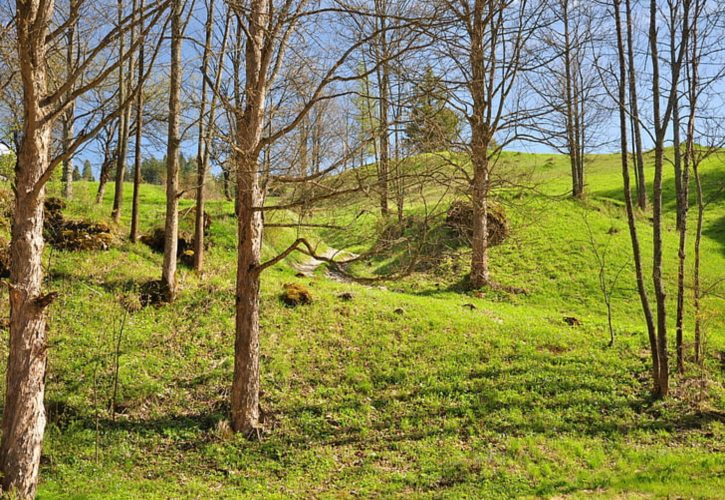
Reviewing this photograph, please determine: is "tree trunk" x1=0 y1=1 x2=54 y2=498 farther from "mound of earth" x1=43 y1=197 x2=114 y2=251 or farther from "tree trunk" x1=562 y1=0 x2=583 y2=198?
"tree trunk" x1=562 y1=0 x2=583 y2=198

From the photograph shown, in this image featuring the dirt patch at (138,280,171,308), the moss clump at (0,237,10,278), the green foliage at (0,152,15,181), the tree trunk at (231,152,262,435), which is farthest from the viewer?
the green foliage at (0,152,15,181)

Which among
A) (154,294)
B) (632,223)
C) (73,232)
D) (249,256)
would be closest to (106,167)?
(73,232)

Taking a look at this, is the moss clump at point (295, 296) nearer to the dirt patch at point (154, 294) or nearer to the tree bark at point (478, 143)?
the dirt patch at point (154, 294)

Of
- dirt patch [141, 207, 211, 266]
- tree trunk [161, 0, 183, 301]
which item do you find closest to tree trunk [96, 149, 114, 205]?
dirt patch [141, 207, 211, 266]

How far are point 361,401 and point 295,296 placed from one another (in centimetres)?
358

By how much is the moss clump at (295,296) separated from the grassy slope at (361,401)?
0.82ft

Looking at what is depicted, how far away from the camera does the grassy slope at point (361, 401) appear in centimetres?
628

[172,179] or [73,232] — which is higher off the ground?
[172,179]

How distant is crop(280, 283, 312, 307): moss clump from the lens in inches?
437

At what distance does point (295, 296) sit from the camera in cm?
1116

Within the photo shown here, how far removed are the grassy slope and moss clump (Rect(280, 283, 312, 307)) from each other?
25 cm

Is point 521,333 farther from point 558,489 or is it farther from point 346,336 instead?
point 558,489

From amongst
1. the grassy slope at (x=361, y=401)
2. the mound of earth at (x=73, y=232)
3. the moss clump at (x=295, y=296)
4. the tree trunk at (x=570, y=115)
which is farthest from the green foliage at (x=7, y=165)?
the tree trunk at (x=570, y=115)

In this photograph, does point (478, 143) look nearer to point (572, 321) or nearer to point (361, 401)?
point (361, 401)
